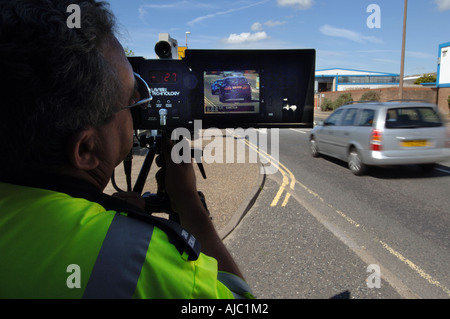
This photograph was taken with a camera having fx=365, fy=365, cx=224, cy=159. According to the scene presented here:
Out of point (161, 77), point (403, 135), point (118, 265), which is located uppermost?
point (161, 77)

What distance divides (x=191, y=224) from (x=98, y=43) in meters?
0.65

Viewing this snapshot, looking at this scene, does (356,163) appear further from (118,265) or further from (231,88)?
(118,265)

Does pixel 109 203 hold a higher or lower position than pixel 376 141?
higher

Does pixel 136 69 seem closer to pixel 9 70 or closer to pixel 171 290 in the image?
pixel 9 70

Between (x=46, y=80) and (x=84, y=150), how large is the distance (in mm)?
213

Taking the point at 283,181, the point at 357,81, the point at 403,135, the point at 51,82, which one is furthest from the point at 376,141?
the point at 357,81

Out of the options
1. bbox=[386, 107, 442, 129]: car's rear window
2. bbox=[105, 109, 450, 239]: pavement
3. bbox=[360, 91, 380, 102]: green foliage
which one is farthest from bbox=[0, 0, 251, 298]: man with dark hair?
bbox=[360, 91, 380, 102]: green foliage

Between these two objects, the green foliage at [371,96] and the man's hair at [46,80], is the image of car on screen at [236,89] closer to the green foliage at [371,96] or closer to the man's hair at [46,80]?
the man's hair at [46,80]

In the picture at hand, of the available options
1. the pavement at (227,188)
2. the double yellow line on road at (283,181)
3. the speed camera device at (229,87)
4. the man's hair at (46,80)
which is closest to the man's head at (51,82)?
the man's hair at (46,80)

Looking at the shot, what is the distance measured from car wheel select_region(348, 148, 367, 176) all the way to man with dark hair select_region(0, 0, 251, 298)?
26.3ft

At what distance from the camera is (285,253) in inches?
161

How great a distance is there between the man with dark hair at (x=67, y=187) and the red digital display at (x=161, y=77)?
33.5 inches

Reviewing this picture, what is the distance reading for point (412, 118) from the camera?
7773 mm
